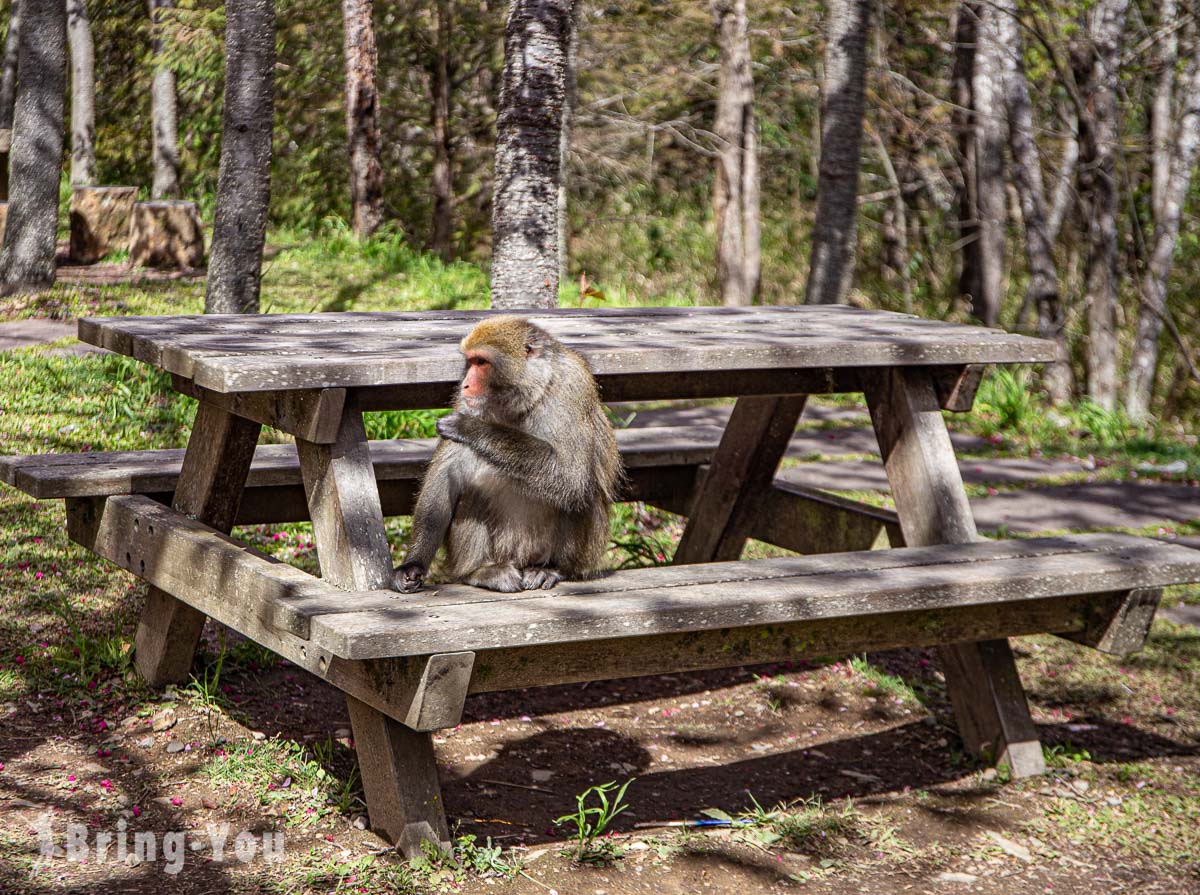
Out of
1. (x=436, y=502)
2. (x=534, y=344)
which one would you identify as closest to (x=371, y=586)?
(x=436, y=502)

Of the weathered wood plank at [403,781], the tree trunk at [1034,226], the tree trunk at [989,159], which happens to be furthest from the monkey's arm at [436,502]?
the tree trunk at [989,159]

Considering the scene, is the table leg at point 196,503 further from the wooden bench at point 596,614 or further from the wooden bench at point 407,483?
the wooden bench at point 407,483

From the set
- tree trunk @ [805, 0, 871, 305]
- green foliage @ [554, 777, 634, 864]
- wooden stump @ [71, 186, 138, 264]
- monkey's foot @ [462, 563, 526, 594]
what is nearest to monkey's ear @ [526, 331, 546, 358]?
monkey's foot @ [462, 563, 526, 594]

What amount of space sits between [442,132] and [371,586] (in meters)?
12.5

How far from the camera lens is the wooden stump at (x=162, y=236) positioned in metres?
10.9

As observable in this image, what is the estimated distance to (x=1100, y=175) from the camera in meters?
10.5

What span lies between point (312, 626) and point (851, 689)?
264cm

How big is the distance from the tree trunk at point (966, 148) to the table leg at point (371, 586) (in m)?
11.0

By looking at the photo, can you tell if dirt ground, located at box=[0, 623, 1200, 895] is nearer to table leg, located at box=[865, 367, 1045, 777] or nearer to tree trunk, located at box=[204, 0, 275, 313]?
table leg, located at box=[865, 367, 1045, 777]

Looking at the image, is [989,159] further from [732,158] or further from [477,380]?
[477,380]

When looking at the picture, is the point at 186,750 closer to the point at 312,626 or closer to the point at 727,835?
the point at 312,626

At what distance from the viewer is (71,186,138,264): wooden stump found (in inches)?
434

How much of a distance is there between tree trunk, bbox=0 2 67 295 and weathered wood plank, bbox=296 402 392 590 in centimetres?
647

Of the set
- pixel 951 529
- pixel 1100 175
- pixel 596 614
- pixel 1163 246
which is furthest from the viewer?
pixel 1163 246
